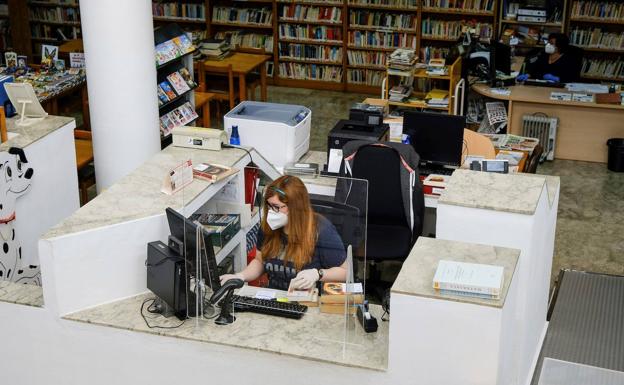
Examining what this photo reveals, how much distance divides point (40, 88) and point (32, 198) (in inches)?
112

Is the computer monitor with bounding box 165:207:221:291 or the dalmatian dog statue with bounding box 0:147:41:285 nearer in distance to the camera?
the computer monitor with bounding box 165:207:221:291

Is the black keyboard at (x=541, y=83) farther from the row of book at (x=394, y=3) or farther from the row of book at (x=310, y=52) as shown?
the row of book at (x=310, y=52)

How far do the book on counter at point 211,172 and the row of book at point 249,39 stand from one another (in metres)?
7.01

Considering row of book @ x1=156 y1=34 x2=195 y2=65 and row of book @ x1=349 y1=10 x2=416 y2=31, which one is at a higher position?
row of book @ x1=156 y1=34 x2=195 y2=65

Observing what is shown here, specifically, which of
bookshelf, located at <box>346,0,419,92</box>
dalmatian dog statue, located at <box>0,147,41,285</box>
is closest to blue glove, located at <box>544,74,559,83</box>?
bookshelf, located at <box>346,0,419,92</box>

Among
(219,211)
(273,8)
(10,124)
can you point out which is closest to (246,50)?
(273,8)

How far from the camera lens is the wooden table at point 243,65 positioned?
1043 cm

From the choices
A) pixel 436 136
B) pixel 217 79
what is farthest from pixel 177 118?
pixel 436 136

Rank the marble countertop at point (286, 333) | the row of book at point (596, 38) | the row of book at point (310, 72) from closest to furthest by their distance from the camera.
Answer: the marble countertop at point (286, 333), the row of book at point (596, 38), the row of book at point (310, 72)

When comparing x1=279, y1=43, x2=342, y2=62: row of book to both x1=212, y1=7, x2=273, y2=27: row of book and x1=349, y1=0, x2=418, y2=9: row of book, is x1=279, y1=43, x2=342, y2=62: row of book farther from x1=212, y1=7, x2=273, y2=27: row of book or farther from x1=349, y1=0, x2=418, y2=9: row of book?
x1=349, y1=0, x2=418, y2=9: row of book

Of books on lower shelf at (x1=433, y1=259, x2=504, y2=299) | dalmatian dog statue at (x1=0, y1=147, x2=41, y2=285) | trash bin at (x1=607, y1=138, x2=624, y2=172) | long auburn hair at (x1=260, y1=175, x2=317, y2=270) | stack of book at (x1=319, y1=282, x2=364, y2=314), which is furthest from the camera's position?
trash bin at (x1=607, y1=138, x2=624, y2=172)

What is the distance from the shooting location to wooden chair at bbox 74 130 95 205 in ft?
25.1

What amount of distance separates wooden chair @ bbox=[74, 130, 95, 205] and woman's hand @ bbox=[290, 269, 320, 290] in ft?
11.6

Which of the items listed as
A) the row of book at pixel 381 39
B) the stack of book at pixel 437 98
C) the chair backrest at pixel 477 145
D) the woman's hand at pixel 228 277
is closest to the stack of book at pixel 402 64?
the stack of book at pixel 437 98
